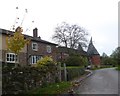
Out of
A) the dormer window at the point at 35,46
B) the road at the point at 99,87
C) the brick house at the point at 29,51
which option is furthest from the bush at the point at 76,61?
the road at the point at 99,87

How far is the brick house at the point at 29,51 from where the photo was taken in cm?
4319

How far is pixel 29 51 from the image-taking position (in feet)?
168

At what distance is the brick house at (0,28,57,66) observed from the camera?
43.2 m

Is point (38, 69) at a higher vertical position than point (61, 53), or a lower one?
lower

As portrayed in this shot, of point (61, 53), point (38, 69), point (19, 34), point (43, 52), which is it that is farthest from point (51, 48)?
point (38, 69)

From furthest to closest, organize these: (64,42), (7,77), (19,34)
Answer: (64,42) < (19,34) < (7,77)

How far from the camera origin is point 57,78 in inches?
939

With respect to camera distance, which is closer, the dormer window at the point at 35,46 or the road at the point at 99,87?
the road at the point at 99,87

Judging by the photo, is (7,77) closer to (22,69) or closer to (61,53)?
(22,69)

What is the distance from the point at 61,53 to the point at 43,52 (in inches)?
1133

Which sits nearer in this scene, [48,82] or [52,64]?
[48,82]

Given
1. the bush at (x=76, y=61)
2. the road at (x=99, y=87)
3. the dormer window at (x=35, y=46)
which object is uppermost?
the dormer window at (x=35, y=46)

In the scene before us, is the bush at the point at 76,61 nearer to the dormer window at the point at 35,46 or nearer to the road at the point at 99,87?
the dormer window at the point at 35,46

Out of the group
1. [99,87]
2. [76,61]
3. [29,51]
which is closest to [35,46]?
[29,51]
